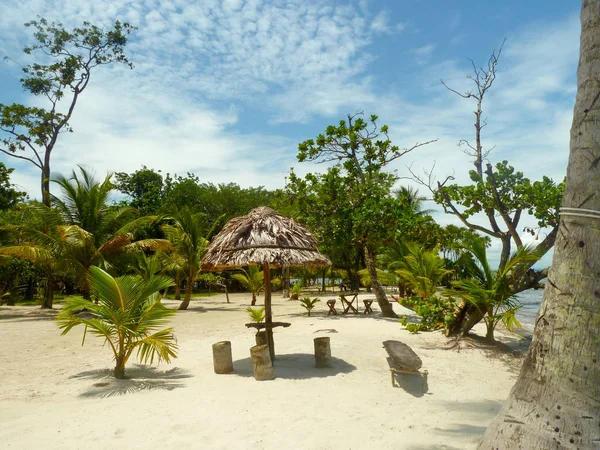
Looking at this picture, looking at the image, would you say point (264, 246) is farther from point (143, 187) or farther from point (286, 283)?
point (143, 187)

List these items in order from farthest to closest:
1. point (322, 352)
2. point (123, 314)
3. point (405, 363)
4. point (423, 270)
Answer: point (423, 270) → point (322, 352) → point (123, 314) → point (405, 363)

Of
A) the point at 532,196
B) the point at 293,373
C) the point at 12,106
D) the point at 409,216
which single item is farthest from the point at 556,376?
the point at 12,106

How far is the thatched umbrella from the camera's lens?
6.72 meters

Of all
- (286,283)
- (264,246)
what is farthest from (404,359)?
(286,283)

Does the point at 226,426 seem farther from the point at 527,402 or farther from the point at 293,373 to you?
the point at 527,402

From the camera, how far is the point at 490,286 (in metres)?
8.77

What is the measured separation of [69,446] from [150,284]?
271 centimetres

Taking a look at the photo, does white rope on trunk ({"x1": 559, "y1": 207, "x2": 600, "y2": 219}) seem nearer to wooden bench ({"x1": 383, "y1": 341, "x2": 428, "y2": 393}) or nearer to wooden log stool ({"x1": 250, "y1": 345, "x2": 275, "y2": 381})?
wooden bench ({"x1": 383, "y1": 341, "x2": 428, "y2": 393})

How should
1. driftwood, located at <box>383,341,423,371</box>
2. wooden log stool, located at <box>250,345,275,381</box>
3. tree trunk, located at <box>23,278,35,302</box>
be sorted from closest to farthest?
driftwood, located at <box>383,341,423,371</box>, wooden log stool, located at <box>250,345,275,381</box>, tree trunk, located at <box>23,278,35,302</box>

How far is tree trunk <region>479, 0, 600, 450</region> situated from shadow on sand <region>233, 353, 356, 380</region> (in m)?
3.53

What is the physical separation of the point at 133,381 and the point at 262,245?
2.68 meters

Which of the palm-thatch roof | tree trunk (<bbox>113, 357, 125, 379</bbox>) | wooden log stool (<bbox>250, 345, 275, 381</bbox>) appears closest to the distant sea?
the palm-thatch roof

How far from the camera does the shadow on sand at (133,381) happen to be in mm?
5816

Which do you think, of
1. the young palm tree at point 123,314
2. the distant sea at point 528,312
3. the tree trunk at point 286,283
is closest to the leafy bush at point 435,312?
the distant sea at point 528,312
